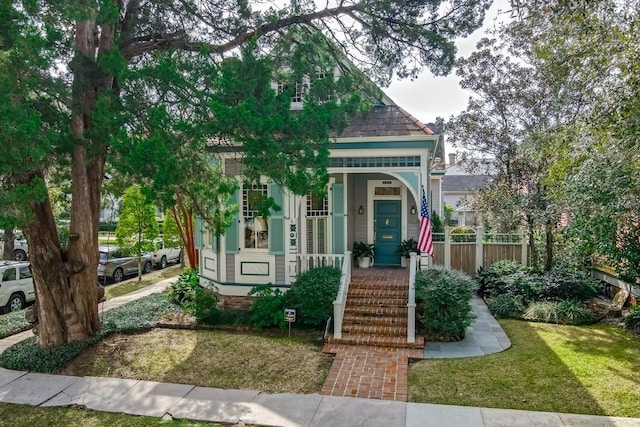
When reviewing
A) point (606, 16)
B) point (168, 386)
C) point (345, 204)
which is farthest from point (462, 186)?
point (168, 386)

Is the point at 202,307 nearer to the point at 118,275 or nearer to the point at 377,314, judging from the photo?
the point at 377,314

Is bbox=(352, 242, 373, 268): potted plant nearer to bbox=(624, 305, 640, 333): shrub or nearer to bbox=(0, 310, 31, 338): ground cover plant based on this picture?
bbox=(624, 305, 640, 333): shrub

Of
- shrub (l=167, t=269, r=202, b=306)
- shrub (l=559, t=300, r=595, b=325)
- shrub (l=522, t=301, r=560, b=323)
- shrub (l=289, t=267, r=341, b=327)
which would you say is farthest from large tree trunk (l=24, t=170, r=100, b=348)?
shrub (l=559, t=300, r=595, b=325)

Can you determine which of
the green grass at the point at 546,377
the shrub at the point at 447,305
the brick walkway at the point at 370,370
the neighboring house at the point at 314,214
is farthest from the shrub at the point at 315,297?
the green grass at the point at 546,377

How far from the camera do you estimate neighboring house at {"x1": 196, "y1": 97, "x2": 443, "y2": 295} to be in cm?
1081

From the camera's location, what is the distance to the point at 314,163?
7527 mm

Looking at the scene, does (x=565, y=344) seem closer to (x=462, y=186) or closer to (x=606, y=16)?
(x=606, y=16)

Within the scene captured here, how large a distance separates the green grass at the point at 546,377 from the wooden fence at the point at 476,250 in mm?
4725

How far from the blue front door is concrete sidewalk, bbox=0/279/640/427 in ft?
23.4

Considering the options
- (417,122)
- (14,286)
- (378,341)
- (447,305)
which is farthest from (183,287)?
(417,122)

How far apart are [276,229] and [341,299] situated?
2908 millimetres

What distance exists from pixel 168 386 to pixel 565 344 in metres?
7.62

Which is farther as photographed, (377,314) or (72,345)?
(377,314)

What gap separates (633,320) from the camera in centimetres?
970
